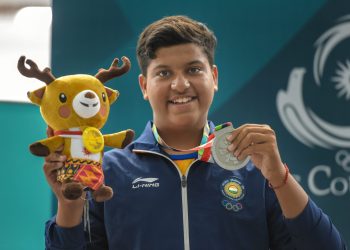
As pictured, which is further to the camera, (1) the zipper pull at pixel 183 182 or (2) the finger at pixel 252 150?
(1) the zipper pull at pixel 183 182

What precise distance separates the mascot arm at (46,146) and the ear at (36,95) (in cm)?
10

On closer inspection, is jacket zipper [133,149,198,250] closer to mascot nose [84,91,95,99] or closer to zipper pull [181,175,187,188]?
zipper pull [181,175,187,188]

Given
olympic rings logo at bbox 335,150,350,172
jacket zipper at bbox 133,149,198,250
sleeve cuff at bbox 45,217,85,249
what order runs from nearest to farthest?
sleeve cuff at bbox 45,217,85,249 < jacket zipper at bbox 133,149,198,250 < olympic rings logo at bbox 335,150,350,172

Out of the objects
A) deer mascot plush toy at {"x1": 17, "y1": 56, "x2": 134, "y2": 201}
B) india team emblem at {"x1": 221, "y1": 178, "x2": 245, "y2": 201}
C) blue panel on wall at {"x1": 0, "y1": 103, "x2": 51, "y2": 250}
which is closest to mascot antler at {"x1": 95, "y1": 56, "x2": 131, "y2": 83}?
deer mascot plush toy at {"x1": 17, "y1": 56, "x2": 134, "y2": 201}

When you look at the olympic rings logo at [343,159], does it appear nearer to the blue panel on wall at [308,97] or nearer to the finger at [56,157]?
the blue panel on wall at [308,97]

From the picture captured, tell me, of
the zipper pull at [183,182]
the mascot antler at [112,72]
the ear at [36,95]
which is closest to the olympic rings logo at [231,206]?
the zipper pull at [183,182]

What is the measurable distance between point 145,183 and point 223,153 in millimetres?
254

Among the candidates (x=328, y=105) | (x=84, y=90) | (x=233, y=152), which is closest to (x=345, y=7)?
(x=328, y=105)

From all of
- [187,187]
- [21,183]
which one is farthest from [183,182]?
[21,183]

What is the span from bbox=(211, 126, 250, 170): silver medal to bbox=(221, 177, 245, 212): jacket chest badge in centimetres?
13

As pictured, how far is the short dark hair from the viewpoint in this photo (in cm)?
146

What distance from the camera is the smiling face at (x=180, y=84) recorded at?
4.63ft

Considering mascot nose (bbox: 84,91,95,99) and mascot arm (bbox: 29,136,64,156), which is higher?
mascot nose (bbox: 84,91,95,99)

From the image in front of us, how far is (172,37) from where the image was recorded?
146 cm
